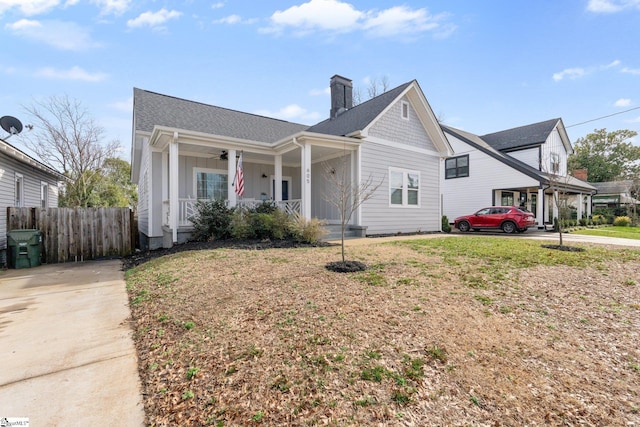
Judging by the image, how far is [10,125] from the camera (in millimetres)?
10352

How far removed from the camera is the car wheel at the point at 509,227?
1526 centimetres

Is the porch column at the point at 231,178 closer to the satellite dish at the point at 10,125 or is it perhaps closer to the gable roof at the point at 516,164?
the satellite dish at the point at 10,125

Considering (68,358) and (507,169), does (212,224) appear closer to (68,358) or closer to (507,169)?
(68,358)

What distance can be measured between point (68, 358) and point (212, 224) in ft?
20.5

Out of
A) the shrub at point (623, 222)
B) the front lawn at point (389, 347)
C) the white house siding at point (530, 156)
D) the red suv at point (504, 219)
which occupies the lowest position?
the front lawn at point (389, 347)

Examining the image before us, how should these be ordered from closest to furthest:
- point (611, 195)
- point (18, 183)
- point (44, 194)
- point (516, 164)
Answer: point (18, 183), point (44, 194), point (516, 164), point (611, 195)

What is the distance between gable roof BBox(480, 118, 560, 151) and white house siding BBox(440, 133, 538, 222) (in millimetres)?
3694

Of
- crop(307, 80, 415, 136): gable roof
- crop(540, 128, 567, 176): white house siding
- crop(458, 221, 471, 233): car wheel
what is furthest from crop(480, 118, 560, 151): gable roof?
crop(307, 80, 415, 136): gable roof

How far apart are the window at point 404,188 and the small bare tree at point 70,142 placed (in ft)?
61.0

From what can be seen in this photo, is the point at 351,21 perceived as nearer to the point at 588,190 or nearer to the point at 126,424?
the point at 126,424

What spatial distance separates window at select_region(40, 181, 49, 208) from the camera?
13.7m

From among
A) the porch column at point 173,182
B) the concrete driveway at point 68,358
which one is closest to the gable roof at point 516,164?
the porch column at point 173,182

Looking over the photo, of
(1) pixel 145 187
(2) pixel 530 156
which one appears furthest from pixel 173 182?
(2) pixel 530 156

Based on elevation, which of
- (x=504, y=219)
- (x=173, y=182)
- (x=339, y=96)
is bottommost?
(x=504, y=219)
